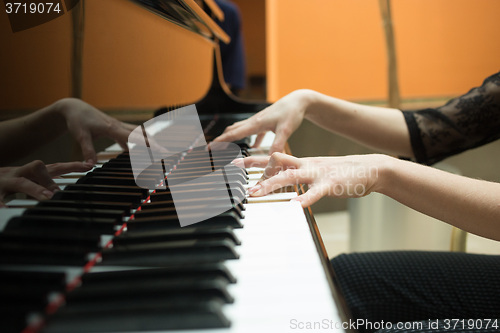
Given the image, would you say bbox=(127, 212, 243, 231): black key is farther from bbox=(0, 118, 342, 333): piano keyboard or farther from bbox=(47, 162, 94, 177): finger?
bbox=(47, 162, 94, 177): finger

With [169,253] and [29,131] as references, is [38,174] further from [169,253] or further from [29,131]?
[169,253]

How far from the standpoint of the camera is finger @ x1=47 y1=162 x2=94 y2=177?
0.51m

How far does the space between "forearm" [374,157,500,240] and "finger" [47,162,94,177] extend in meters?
0.48

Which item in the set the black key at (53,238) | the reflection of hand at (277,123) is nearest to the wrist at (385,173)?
the reflection of hand at (277,123)

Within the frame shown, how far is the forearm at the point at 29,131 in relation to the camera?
1.42 feet

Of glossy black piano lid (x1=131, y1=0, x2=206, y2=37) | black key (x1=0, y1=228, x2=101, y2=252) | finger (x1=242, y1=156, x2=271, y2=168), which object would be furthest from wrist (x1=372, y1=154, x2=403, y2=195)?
glossy black piano lid (x1=131, y1=0, x2=206, y2=37)

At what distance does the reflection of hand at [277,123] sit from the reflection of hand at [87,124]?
31 centimetres

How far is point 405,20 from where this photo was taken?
2.66m

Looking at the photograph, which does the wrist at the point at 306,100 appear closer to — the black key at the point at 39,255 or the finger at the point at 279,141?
the finger at the point at 279,141

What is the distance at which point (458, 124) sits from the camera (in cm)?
108

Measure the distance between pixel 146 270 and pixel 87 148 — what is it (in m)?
0.30

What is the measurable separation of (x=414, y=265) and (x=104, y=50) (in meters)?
0.82

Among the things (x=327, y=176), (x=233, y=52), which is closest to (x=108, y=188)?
(x=327, y=176)

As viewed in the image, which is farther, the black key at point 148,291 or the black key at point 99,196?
the black key at point 99,196
